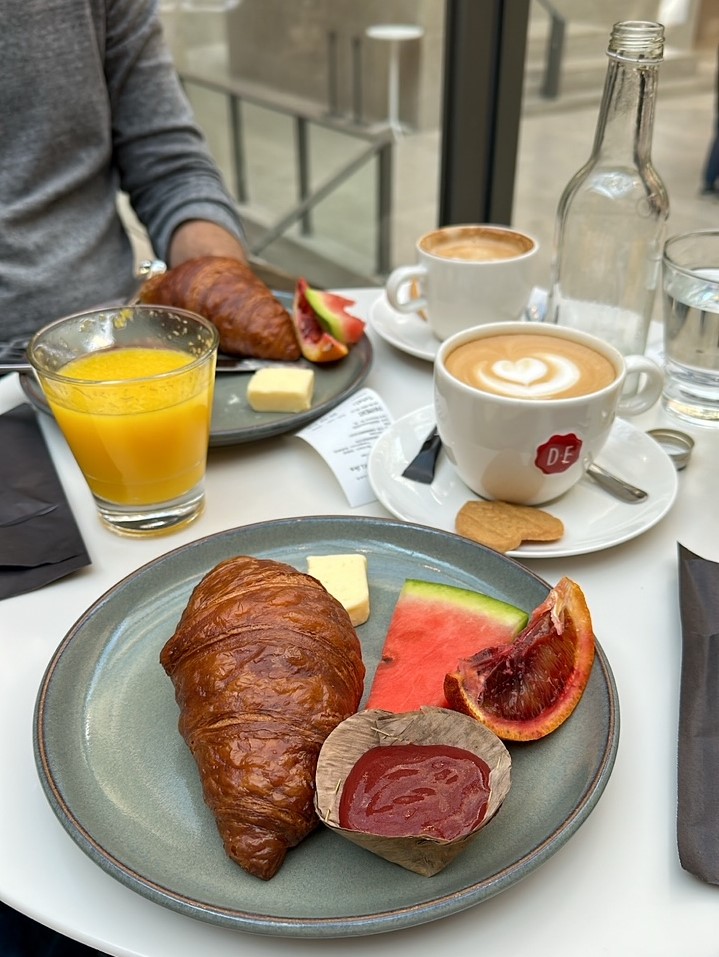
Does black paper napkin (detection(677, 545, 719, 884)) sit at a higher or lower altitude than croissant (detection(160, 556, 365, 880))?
lower

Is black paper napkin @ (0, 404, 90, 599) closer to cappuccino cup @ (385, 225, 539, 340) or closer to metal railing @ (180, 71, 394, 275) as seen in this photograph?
cappuccino cup @ (385, 225, 539, 340)

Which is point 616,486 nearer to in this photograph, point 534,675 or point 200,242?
point 534,675

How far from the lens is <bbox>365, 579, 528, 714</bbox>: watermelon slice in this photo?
694 millimetres

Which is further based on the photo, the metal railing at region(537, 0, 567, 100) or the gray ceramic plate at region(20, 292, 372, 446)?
the metal railing at region(537, 0, 567, 100)

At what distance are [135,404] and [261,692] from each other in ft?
1.30

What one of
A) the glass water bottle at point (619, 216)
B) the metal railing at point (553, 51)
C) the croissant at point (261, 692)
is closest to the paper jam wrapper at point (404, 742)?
the croissant at point (261, 692)

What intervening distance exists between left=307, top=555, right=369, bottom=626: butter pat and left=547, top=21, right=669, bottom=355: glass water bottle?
0.63 m

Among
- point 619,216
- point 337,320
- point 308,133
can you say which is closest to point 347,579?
point 337,320

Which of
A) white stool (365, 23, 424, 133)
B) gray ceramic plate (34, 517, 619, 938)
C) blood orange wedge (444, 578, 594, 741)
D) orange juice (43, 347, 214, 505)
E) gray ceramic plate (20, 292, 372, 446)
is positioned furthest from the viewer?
white stool (365, 23, 424, 133)

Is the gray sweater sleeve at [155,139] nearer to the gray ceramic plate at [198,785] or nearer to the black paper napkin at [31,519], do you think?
the black paper napkin at [31,519]

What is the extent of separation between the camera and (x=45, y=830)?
62cm

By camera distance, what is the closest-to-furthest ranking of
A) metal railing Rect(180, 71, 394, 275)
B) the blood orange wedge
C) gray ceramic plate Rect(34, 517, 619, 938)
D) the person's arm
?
gray ceramic plate Rect(34, 517, 619, 938)
the blood orange wedge
the person's arm
metal railing Rect(180, 71, 394, 275)

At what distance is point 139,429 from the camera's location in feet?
→ 2.93

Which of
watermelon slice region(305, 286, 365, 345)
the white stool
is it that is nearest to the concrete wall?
the white stool
